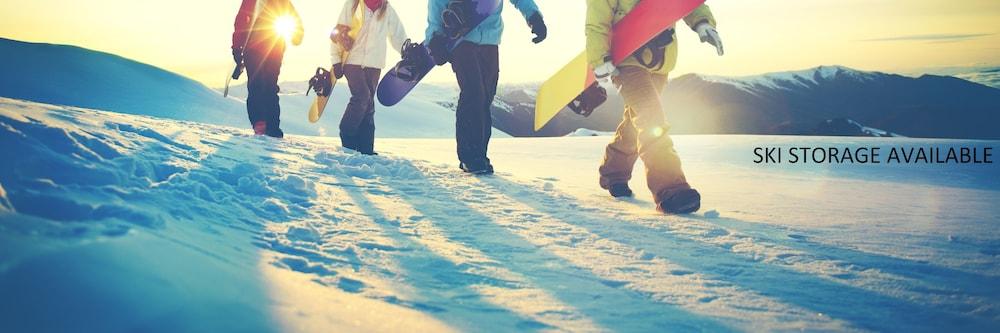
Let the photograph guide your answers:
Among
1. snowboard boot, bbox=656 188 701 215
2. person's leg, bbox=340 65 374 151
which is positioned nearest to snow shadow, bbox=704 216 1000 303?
snowboard boot, bbox=656 188 701 215

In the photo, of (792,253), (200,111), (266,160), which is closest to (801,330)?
(792,253)

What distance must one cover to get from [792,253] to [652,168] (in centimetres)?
120

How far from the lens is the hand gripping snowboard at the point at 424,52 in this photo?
15.1 feet

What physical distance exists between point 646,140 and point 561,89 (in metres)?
1.49

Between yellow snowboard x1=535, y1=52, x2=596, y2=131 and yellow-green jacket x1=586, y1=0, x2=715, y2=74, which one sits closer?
yellow-green jacket x1=586, y1=0, x2=715, y2=74

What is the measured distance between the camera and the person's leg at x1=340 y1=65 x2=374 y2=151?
5879 millimetres

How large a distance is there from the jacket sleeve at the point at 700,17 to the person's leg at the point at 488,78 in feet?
5.17

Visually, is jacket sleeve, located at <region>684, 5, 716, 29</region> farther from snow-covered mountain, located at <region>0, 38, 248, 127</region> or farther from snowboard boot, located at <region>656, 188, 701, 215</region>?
snow-covered mountain, located at <region>0, 38, 248, 127</region>

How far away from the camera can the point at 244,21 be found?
5.93m

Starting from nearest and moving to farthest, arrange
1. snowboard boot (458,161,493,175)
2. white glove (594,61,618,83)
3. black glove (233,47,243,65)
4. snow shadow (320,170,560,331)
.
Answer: snow shadow (320,170,560,331)
white glove (594,61,618,83)
snowboard boot (458,161,493,175)
black glove (233,47,243,65)

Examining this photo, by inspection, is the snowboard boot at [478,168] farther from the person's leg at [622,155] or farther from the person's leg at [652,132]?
the person's leg at [652,132]

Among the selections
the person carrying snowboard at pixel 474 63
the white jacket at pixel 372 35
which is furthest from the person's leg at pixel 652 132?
the white jacket at pixel 372 35

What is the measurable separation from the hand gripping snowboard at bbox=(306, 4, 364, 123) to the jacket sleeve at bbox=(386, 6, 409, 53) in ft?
0.87

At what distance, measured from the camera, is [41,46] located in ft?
35.4
